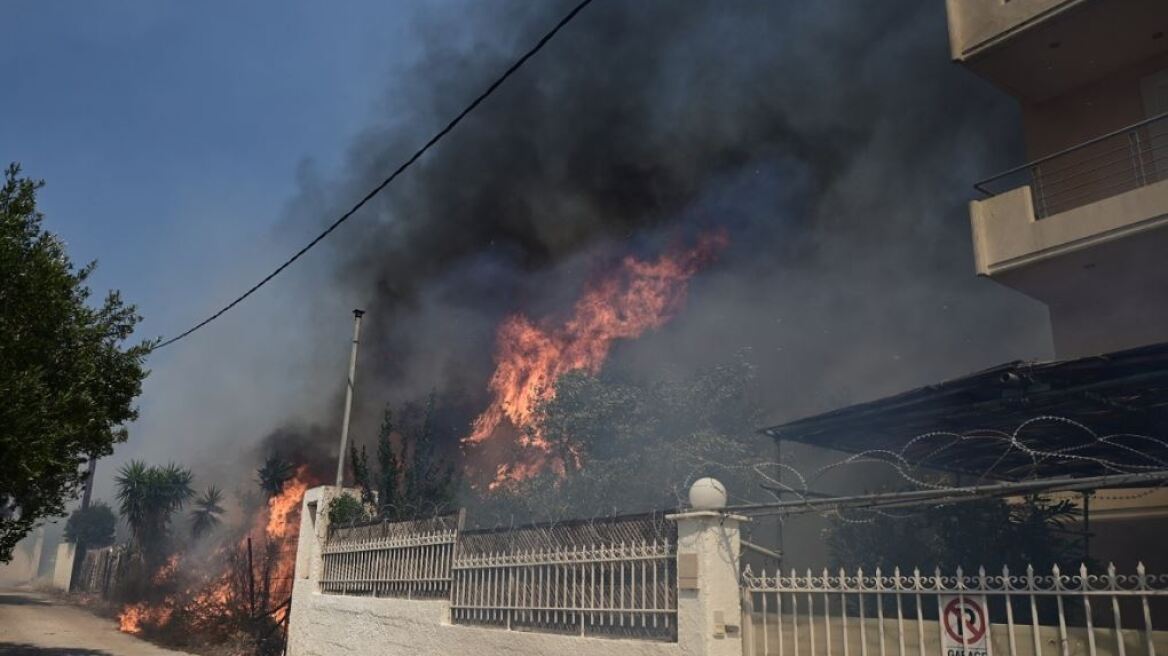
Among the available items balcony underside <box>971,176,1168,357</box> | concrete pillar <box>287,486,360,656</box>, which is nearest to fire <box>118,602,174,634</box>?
concrete pillar <box>287,486,360,656</box>

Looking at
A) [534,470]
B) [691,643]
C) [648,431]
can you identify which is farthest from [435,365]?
[691,643]

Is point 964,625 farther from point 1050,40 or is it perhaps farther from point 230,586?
point 230,586

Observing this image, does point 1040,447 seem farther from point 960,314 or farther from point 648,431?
point 960,314

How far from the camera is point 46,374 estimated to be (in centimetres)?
1213

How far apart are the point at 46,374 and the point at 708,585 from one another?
1057 centimetres

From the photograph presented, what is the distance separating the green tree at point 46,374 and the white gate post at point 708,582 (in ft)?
29.6

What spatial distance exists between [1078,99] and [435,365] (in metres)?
29.5

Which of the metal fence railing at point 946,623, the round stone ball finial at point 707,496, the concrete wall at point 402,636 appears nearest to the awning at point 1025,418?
the metal fence railing at point 946,623

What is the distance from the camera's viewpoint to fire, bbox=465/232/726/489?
2936 cm

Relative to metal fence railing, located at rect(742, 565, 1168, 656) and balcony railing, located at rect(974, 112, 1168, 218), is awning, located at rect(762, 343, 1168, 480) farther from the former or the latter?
balcony railing, located at rect(974, 112, 1168, 218)

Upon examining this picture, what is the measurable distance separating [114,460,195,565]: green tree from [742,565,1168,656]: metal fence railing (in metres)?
37.0

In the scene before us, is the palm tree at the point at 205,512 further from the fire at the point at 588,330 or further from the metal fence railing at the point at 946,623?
the metal fence railing at the point at 946,623

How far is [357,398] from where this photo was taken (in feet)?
129

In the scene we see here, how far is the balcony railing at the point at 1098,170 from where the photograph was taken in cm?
1145
